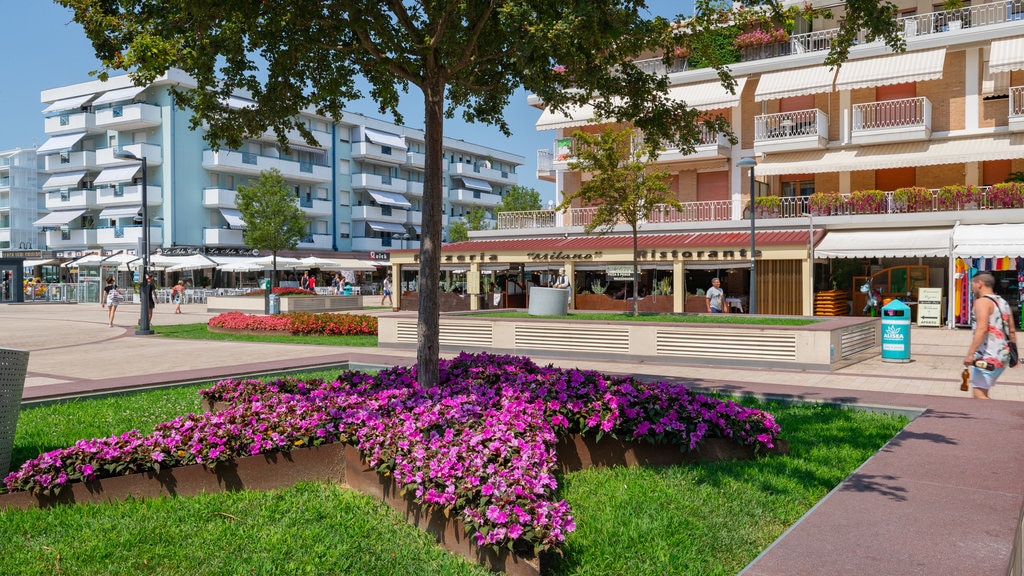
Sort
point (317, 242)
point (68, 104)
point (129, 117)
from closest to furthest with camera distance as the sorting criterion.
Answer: point (129, 117) < point (68, 104) < point (317, 242)

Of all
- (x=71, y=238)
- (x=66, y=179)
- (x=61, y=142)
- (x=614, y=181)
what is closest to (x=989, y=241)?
(x=614, y=181)

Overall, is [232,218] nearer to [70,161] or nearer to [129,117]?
[129,117]

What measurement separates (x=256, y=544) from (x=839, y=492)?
11.4 feet

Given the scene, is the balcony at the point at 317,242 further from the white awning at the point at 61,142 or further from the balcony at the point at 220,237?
the white awning at the point at 61,142

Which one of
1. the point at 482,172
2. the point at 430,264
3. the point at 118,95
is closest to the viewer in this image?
the point at 430,264

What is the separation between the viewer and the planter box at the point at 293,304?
102 ft

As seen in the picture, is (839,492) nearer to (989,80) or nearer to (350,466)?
(350,466)

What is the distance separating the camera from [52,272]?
193ft

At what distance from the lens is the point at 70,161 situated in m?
54.5

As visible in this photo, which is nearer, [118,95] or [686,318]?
[686,318]

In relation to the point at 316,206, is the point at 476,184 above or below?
above

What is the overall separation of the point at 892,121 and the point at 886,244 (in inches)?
211

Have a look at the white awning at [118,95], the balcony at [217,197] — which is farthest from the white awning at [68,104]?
the balcony at [217,197]

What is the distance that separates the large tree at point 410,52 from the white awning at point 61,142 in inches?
2107
